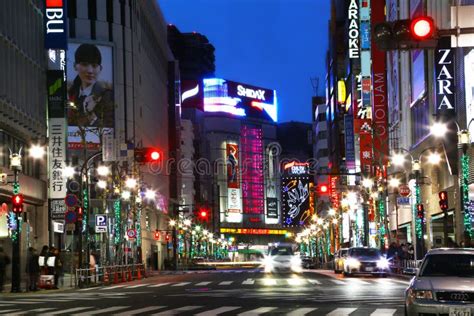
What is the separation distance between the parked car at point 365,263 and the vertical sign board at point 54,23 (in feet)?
72.7

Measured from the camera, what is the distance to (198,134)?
18812 cm

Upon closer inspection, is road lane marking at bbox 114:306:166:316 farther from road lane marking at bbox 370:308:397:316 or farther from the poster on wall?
the poster on wall

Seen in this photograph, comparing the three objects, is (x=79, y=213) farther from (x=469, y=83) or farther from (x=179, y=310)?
(x=469, y=83)

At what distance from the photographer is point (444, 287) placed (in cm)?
1353

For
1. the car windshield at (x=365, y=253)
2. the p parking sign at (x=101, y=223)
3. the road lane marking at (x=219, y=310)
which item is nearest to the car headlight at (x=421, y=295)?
the road lane marking at (x=219, y=310)

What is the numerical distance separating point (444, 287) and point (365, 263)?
3065 cm

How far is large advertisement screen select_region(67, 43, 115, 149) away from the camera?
84312 mm

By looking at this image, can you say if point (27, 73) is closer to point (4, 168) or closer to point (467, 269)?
point (4, 168)

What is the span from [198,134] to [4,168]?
14481cm

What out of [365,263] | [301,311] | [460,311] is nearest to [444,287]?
[460,311]

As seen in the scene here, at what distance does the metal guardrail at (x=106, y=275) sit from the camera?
128 feet

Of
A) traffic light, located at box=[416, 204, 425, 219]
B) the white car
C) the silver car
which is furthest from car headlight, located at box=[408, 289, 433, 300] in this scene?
the white car

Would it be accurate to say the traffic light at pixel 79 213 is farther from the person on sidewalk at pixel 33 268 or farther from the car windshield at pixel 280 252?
the car windshield at pixel 280 252

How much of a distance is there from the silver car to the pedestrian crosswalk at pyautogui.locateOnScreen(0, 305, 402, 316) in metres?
4.27
